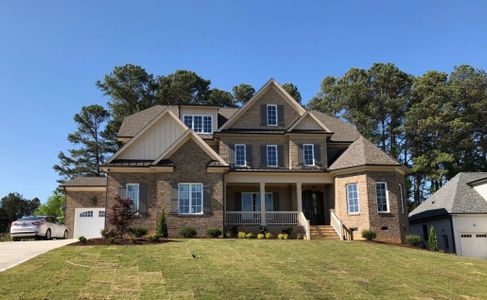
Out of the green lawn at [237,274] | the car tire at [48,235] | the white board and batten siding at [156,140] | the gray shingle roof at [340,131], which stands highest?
the gray shingle roof at [340,131]

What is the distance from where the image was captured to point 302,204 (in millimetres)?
29578

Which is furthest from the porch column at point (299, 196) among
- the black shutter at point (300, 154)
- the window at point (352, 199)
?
the window at point (352, 199)

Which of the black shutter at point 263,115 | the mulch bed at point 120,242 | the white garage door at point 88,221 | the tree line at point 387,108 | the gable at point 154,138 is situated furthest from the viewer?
the tree line at point 387,108

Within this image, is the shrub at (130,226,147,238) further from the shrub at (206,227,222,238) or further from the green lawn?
the green lawn

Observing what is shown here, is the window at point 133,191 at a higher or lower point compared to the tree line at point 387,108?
lower

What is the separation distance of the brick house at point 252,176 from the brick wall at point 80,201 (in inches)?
2.6

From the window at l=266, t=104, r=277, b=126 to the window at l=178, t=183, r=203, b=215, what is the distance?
7.59 metres

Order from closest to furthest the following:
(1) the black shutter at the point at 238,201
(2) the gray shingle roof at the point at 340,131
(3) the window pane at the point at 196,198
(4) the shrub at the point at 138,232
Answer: (4) the shrub at the point at 138,232, (3) the window pane at the point at 196,198, (1) the black shutter at the point at 238,201, (2) the gray shingle roof at the point at 340,131

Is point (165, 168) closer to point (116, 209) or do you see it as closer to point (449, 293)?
point (116, 209)

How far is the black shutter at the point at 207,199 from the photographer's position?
24516mm

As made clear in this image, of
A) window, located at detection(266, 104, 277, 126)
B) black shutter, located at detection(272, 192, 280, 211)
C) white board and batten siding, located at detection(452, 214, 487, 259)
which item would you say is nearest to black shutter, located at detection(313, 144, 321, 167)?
window, located at detection(266, 104, 277, 126)

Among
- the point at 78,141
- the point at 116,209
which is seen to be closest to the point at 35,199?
the point at 78,141

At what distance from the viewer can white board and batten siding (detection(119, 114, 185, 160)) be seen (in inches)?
1039

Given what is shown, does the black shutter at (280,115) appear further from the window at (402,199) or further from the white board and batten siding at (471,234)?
the white board and batten siding at (471,234)
